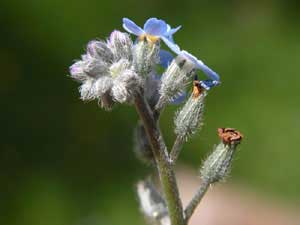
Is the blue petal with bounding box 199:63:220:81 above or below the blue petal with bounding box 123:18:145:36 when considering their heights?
below

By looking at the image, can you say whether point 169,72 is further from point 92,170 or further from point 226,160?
point 92,170

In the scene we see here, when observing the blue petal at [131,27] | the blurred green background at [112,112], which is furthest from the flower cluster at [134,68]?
the blurred green background at [112,112]

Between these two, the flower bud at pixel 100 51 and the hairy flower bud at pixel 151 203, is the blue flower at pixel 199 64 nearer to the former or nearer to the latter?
the flower bud at pixel 100 51

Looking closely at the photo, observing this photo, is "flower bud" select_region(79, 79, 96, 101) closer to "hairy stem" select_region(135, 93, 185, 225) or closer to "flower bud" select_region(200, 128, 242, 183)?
"hairy stem" select_region(135, 93, 185, 225)

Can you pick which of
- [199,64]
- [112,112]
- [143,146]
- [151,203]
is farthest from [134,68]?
[112,112]

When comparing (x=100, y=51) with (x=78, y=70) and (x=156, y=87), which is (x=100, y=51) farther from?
(x=156, y=87)

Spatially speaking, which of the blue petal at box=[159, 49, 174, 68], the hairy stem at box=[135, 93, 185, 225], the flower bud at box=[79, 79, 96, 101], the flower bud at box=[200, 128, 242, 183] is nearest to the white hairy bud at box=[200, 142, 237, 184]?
the flower bud at box=[200, 128, 242, 183]

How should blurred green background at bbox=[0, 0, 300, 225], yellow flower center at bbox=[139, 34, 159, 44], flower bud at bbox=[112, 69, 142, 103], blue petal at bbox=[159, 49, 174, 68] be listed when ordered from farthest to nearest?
blurred green background at bbox=[0, 0, 300, 225] < blue petal at bbox=[159, 49, 174, 68] < yellow flower center at bbox=[139, 34, 159, 44] < flower bud at bbox=[112, 69, 142, 103]
